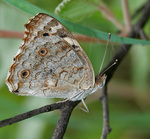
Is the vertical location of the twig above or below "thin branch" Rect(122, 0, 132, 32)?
below

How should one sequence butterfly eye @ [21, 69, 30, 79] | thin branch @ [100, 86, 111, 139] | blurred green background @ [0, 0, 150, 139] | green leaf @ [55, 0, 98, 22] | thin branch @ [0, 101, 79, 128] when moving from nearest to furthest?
thin branch @ [0, 101, 79, 128] → thin branch @ [100, 86, 111, 139] → butterfly eye @ [21, 69, 30, 79] → green leaf @ [55, 0, 98, 22] → blurred green background @ [0, 0, 150, 139]

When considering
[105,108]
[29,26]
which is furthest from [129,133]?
[29,26]

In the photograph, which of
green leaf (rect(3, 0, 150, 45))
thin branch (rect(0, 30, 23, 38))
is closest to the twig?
green leaf (rect(3, 0, 150, 45))

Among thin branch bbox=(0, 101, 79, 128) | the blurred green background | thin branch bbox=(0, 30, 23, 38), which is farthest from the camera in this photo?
the blurred green background

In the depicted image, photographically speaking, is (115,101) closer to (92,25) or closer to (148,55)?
(148,55)

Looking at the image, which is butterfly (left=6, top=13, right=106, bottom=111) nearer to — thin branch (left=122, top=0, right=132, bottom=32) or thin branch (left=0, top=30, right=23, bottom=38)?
thin branch (left=0, top=30, right=23, bottom=38)

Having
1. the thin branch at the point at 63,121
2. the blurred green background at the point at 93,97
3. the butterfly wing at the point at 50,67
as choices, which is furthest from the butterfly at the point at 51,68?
the blurred green background at the point at 93,97

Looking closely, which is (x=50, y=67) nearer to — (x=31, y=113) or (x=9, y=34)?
(x=31, y=113)

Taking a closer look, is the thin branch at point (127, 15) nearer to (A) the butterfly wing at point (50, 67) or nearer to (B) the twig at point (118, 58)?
(B) the twig at point (118, 58)
